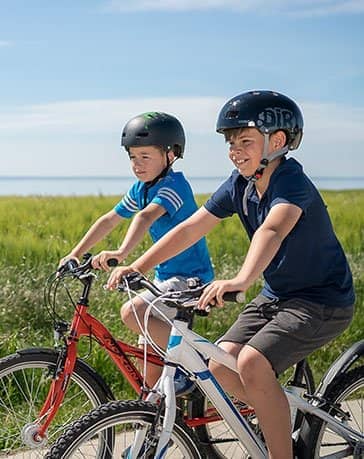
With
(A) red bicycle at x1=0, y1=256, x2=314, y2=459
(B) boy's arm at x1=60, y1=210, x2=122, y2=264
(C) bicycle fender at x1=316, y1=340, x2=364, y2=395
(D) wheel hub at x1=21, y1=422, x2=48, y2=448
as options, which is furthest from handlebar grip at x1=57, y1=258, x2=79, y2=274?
(C) bicycle fender at x1=316, y1=340, x2=364, y2=395

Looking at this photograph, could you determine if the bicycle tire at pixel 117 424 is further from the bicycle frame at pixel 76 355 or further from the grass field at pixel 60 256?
the grass field at pixel 60 256

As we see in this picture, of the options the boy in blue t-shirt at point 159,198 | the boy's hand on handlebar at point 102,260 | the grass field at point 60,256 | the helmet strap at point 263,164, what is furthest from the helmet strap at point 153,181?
the grass field at point 60,256

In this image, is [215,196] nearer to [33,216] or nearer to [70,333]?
[70,333]

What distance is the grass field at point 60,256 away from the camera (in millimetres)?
6605

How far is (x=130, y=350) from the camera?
13.6ft

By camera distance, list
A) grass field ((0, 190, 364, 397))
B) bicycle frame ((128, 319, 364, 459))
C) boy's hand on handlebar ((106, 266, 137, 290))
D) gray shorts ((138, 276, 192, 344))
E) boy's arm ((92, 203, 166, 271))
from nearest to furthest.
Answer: bicycle frame ((128, 319, 364, 459)) → boy's hand on handlebar ((106, 266, 137, 290)) → boy's arm ((92, 203, 166, 271)) → gray shorts ((138, 276, 192, 344)) → grass field ((0, 190, 364, 397))

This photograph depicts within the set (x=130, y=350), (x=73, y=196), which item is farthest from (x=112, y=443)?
(x=73, y=196)

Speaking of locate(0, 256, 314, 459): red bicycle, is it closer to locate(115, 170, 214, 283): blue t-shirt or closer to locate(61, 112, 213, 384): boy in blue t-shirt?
locate(61, 112, 213, 384): boy in blue t-shirt

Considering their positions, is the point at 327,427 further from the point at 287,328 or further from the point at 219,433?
the point at 219,433

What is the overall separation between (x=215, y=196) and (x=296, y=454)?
108 cm

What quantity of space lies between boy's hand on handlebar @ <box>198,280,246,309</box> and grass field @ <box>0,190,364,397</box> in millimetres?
2412

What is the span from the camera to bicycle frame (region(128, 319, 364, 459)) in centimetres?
338

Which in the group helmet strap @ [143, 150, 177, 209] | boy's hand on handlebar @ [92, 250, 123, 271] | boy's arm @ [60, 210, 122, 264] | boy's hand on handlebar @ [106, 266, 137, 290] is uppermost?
helmet strap @ [143, 150, 177, 209]

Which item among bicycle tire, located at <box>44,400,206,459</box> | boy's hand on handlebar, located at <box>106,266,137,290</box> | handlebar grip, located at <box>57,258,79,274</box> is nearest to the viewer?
bicycle tire, located at <box>44,400,206,459</box>
